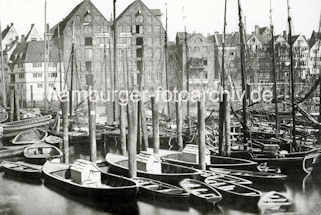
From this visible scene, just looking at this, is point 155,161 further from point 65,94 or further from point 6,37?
point 6,37

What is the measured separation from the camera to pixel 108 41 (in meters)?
8.24

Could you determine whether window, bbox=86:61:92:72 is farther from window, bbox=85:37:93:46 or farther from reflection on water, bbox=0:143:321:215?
reflection on water, bbox=0:143:321:215

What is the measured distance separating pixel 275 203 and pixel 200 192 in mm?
1291

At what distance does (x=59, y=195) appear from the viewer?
7.05 metres

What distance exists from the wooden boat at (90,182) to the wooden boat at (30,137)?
24.4 inches

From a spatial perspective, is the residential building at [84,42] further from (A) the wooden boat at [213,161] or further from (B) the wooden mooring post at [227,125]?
(B) the wooden mooring post at [227,125]

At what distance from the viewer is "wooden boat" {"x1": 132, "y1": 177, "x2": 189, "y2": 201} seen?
6547 millimetres

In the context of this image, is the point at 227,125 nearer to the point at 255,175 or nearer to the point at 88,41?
the point at 255,175

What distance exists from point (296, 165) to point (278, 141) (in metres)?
2.22

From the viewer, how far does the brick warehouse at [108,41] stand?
24.5 ft

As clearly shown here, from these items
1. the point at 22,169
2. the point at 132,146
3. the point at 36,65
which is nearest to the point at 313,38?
the point at 132,146

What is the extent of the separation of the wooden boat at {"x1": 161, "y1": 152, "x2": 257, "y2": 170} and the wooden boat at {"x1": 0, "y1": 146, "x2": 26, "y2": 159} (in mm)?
3072

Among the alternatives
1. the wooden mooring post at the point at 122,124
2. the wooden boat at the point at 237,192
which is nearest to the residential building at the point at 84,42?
the wooden mooring post at the point at 122,124

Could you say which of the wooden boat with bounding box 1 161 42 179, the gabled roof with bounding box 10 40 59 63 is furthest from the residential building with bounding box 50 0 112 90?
the wooden boat with bounding box 1 161 42 179
